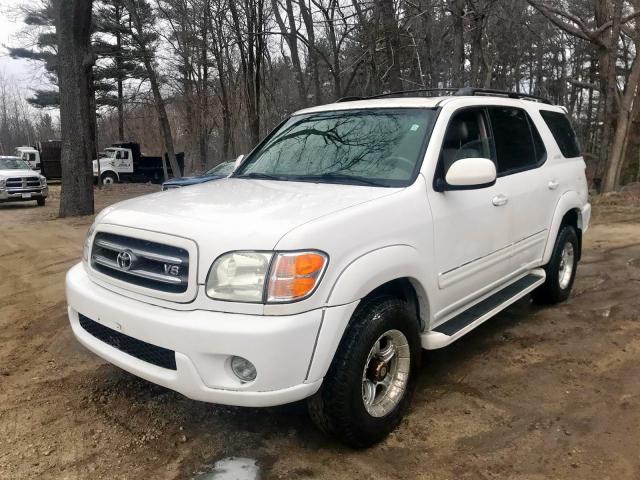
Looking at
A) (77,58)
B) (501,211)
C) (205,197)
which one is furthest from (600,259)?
(77,58)

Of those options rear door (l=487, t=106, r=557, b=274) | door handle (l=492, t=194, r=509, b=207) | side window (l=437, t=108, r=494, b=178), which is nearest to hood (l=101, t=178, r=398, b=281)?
side window (l=437, t=108, r=494, b=178)

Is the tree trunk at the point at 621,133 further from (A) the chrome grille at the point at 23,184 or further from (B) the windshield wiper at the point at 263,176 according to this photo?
(A) the chrome grille at the point at 23,184

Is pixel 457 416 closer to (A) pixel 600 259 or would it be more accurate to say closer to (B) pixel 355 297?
(B) pixel 355 297

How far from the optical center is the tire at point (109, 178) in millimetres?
29078

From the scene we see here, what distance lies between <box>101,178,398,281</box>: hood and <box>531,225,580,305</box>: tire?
261cm

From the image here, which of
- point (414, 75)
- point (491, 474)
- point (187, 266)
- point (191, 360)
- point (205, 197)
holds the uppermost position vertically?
point (414, 75)

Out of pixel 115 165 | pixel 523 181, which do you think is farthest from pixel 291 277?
pixel 115 165

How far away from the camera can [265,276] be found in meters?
2.50

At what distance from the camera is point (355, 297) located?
8.77 feet

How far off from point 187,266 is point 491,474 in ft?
5.92

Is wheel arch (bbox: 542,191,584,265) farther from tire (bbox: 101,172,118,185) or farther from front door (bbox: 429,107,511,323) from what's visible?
tire (bbox: 101,172,118,185)

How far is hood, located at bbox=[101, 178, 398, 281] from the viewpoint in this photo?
8.41ft

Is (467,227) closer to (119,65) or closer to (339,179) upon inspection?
(339,179)

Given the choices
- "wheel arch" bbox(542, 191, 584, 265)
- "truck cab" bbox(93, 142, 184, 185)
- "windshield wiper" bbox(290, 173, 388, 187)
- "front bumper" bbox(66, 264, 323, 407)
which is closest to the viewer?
"front bumper" bbox(66, 264, 323, 407)
